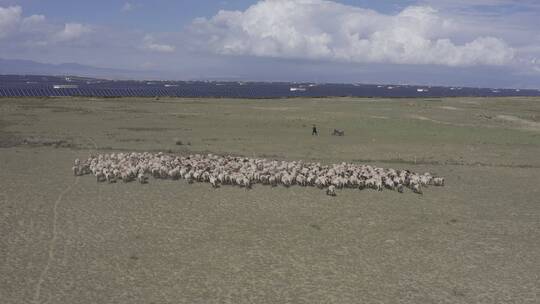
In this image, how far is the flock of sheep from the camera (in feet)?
83.7

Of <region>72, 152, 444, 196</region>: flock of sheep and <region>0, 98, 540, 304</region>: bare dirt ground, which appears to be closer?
<region>0, 98, 540, 304</region>: bare dirt ground

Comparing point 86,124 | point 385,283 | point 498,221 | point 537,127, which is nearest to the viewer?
point 385,283

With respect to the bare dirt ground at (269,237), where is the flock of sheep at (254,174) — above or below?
above

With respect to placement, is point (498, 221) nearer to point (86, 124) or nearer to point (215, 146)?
point (215, 146)

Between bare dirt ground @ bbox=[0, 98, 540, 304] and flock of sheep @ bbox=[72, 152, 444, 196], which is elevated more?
flock of sheep @ bbox=[72, 152, 444, 196]

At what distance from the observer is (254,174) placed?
25844 millimetres

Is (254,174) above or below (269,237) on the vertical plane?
above

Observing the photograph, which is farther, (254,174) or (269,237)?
(254,174)

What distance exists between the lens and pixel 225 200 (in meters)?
22.6

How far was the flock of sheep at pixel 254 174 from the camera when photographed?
25516 millimetres

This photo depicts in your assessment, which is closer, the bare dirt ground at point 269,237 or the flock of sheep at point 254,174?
the bare dirt ground at point 269,237

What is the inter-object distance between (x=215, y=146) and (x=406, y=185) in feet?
55.0

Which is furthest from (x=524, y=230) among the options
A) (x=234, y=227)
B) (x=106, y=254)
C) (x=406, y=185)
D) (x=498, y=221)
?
(x=106, y=254)

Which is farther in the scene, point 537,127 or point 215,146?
point 537,127
